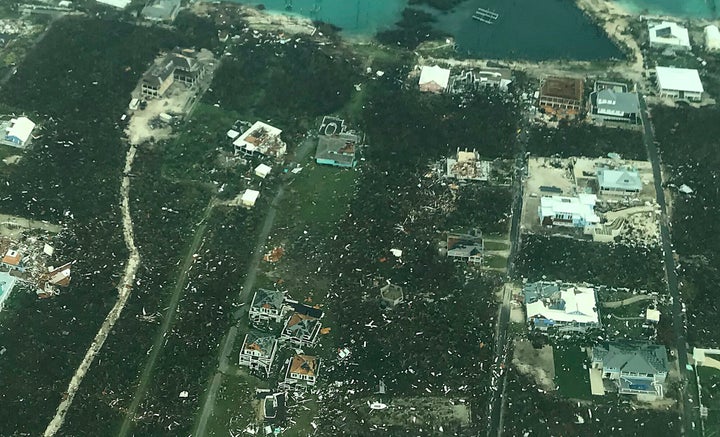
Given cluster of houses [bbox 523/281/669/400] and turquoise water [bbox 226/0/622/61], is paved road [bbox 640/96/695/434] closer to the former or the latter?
cluster of houses [bbox 523/281/669/400]

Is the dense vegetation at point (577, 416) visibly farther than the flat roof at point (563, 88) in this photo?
No

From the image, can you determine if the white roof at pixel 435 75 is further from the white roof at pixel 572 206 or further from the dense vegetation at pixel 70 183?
the dense vegetation at pixel 70 183

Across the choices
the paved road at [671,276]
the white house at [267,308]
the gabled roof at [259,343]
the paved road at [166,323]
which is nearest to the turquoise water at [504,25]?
the paved road at [671,276]

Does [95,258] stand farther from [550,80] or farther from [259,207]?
[550,80]

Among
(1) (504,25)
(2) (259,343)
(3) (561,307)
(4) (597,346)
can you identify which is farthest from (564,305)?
(1) (504,25)

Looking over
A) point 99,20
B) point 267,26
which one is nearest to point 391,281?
point 267,26
